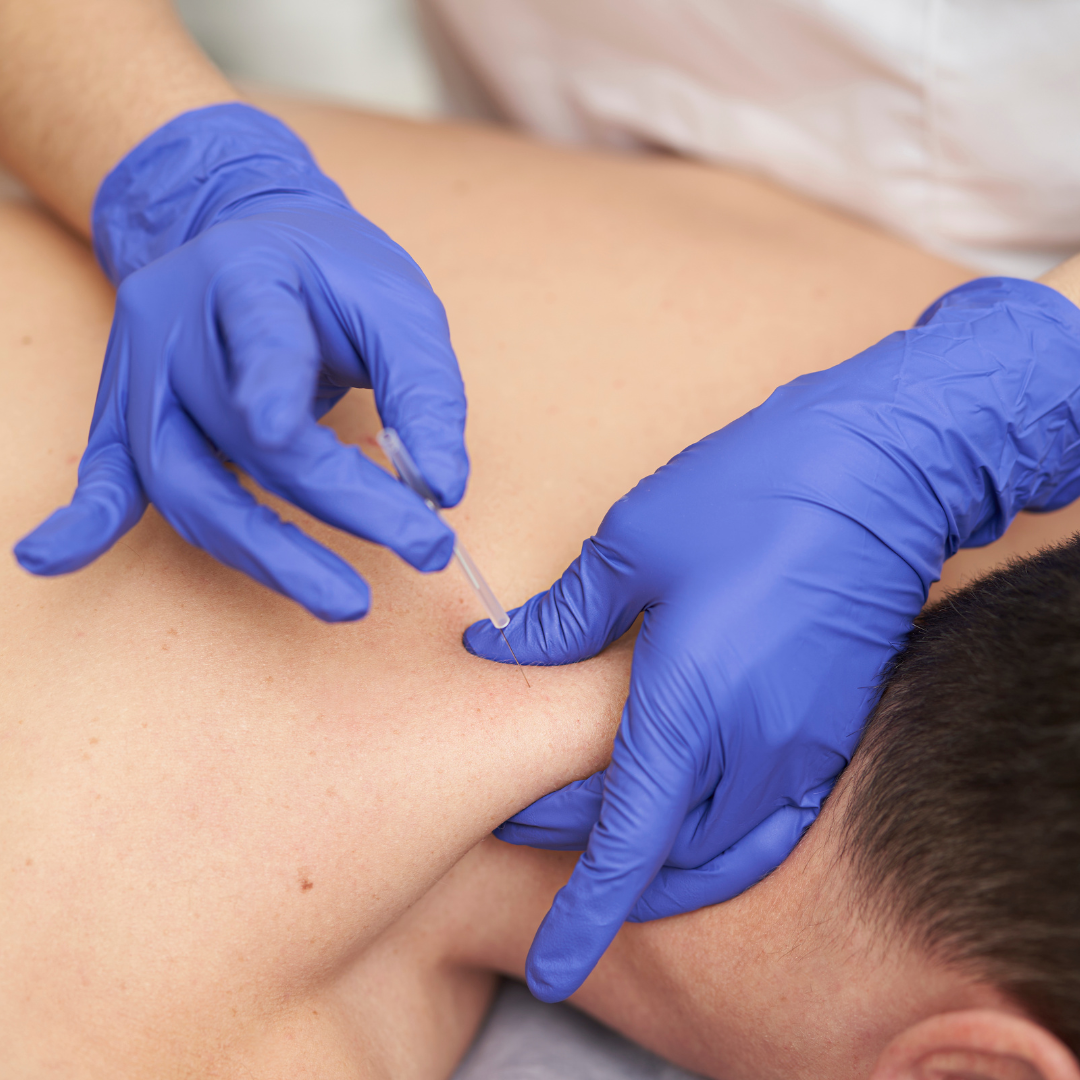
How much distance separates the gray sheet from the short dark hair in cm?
59

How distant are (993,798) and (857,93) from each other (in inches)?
46.8

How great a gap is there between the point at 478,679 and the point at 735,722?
0.29 meters

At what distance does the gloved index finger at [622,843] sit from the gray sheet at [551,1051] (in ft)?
1.27

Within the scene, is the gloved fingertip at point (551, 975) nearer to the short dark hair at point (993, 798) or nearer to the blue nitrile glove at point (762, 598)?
the blue nitrile glove at point (762, 598)

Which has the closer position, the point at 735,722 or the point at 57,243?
the point at 735,722

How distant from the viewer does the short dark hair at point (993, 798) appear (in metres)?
0.73

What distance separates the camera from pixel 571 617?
0.99 meters

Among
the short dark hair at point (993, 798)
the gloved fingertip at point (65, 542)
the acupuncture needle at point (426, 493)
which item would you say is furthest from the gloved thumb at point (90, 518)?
the short dark hair at point (993, 798)

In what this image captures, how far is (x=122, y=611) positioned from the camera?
3.19ft

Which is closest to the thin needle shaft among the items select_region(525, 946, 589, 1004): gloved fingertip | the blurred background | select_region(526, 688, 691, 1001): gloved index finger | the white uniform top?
select_region(526, 688, 691, 1001): gloved index finger

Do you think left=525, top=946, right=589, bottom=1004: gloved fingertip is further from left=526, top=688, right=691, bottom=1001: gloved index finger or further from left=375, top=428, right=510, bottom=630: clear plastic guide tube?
left=375, top=428, right=510, bottom=630: clear plastic guide tube

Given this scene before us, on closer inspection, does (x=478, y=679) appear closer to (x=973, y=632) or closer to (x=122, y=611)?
(x=122, y=611)

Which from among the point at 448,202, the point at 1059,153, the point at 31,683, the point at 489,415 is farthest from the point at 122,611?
the point at 1059,153

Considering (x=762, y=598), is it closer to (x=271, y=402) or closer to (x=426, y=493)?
(x=426, y=493)
